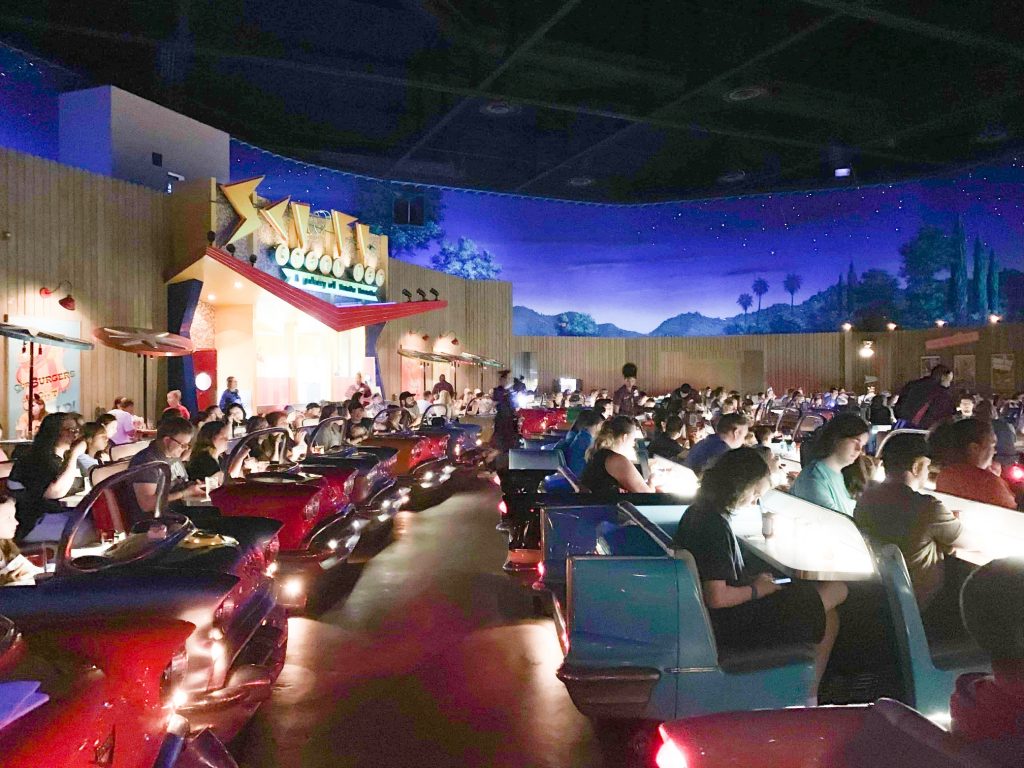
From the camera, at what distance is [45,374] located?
10719 mm

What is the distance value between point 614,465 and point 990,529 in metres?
2.21

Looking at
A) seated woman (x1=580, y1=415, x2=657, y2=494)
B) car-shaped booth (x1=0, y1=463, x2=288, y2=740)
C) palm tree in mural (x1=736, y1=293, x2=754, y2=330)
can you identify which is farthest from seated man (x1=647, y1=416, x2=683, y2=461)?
palm tree in mural (x1=736, y1=293, x2=754, y2=330)

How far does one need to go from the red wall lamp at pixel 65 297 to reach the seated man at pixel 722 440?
385 inches

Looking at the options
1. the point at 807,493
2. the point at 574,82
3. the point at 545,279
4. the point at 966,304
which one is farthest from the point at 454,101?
the point at 966,304

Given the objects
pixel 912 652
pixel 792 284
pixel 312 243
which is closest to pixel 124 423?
pixel 312 243

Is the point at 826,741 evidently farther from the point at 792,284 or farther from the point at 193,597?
the point at 792,284

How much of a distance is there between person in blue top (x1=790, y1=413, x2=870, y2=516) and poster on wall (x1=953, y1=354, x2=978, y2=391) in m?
24.7

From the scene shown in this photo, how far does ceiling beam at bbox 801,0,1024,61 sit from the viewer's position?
13039mm

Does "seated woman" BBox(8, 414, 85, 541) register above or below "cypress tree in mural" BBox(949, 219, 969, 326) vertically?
below

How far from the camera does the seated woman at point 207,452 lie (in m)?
5.41

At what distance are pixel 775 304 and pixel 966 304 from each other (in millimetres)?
8572

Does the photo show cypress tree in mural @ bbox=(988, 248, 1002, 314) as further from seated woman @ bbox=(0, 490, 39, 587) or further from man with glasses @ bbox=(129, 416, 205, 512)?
seated woman @ bbox=(0, 490, 39, 587)

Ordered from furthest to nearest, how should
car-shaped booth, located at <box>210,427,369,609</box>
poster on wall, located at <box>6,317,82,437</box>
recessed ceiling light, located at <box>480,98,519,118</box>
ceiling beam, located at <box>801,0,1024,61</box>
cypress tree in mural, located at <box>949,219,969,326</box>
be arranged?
cypress tree in mural, located at <box>949,219,969,326</box> < recessed ceiling light, located at <box>480,98,519,118</box> < ceiling beam, located at <box>801,0,1024,61</box> < poster on wall, located at <box>6,317,82,437</box> < car-shaped booth, located at <box>210,427,369,609</box>

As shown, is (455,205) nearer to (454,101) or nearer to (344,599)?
(454,101)
